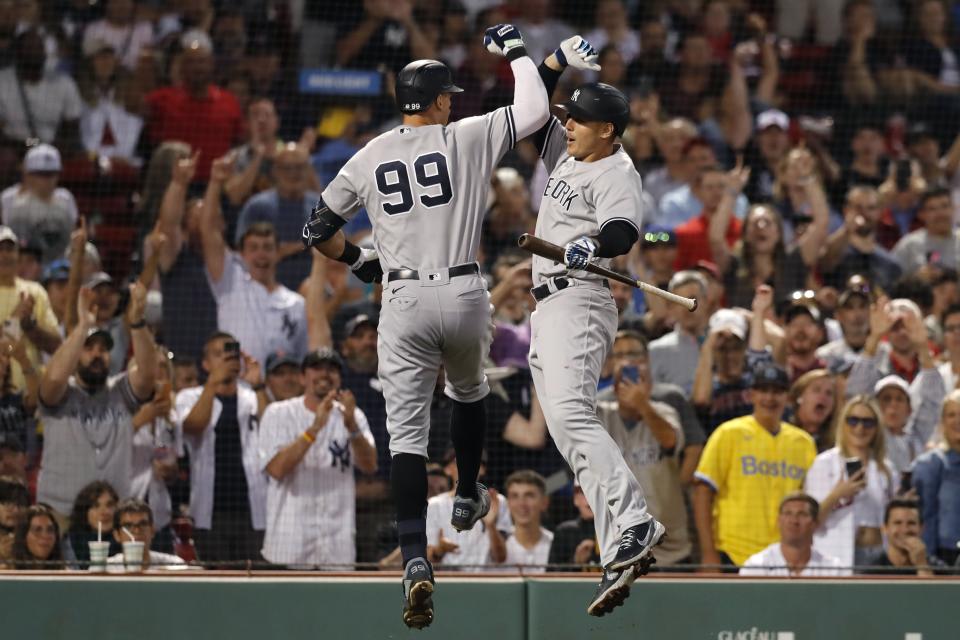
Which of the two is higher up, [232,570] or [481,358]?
[481,358]

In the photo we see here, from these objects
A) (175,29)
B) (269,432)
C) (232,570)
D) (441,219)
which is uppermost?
(175,29)

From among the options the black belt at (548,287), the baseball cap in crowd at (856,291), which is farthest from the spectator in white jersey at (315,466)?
the baseball cap in crowd at (856,291)

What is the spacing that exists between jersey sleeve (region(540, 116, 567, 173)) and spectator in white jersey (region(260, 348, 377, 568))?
2180 mm

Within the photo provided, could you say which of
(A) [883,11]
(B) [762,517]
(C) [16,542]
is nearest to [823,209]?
(B) [762,517]

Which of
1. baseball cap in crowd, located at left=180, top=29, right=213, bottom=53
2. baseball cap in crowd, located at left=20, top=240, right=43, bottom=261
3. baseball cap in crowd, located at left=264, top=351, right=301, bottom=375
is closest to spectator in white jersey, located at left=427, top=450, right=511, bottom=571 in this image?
baseball cap in crowd, located at left=264, top=351, right=301, bottom=375

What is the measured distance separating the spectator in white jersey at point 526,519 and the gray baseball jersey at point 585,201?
2177mm

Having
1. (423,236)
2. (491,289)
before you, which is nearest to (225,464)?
(491,289)

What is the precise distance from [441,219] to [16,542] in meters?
2.96

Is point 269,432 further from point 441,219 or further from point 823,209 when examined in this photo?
point 823,209

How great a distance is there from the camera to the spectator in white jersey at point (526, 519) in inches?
319

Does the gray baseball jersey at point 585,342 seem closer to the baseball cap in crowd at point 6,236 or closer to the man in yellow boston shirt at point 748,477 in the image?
the man in yellow boston shirt at point 748,477

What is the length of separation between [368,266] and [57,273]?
3.63 metres

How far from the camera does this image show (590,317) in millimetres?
5977

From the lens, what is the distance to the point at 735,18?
13375 mm
